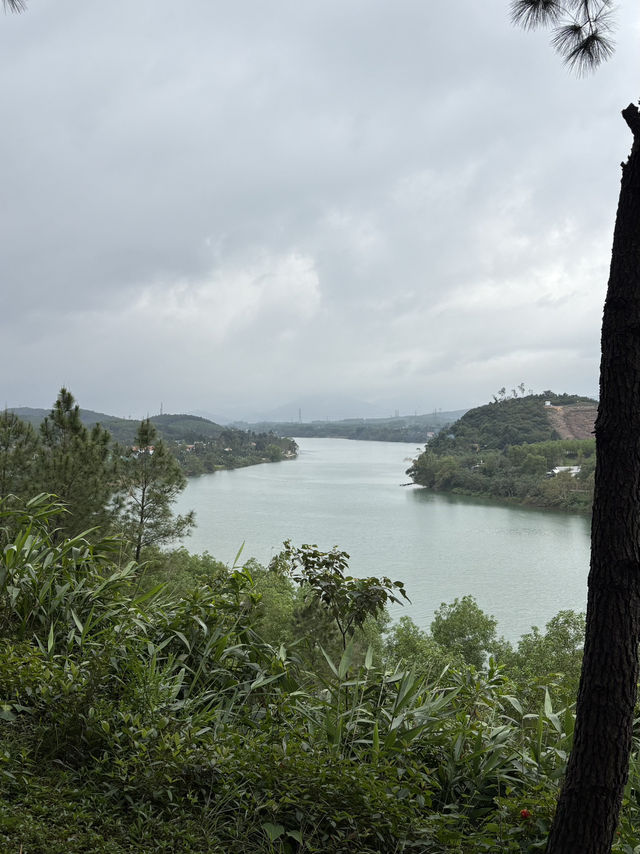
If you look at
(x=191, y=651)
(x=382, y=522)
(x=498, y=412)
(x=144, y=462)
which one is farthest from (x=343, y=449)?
(x=191, y=651)

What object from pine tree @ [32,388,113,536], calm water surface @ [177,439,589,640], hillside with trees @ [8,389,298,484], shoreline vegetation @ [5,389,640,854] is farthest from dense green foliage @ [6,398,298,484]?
shoreline vegetation @ [5,389,640,854]

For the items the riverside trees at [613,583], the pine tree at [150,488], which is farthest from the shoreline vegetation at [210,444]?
the riverside trees at [613,583]

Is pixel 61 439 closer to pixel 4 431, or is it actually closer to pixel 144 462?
pixel 4 431

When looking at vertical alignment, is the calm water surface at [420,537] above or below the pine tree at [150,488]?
below

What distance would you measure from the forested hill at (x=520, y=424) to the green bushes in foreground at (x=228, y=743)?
44176mm

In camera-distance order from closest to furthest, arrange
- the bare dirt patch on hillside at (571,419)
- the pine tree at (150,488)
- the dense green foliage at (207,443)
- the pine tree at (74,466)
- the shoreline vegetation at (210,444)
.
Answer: the pine tree at (74,466) < the pine tree at (150,488) < the dense green foliage at (207,443) < the shoreline vegetation at (210,444) < the bare dirt patch on hillside at (571,419)

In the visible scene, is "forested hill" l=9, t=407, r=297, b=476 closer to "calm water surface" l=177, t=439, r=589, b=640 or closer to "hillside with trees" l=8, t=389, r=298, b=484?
"hillside with trees" l=8, t=389, r=298, b=484

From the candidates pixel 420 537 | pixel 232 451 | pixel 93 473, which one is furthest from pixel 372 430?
pixel 93 473

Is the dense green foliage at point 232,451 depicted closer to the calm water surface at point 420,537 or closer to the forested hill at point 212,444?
the forested hill at point 212,444

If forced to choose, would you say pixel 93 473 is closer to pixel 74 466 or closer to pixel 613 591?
pixel 74 466

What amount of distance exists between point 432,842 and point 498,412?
52.9m

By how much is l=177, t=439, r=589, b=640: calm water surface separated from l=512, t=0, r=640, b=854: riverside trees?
8.25m

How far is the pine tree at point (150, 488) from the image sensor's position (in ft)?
45.4

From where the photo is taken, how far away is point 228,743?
1584 mm
